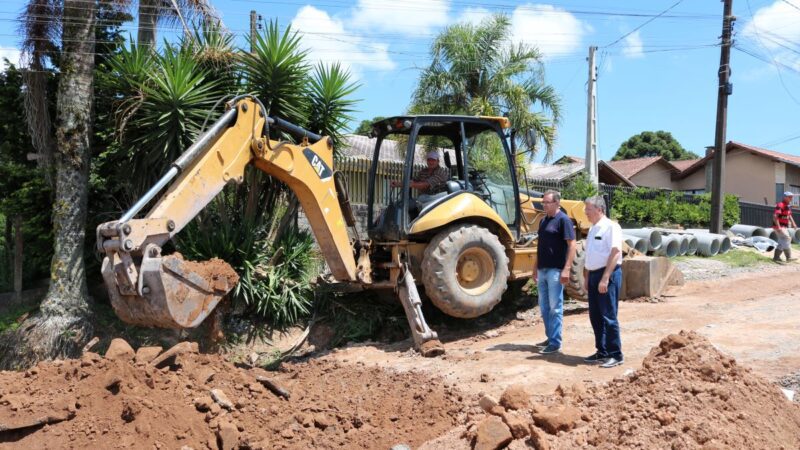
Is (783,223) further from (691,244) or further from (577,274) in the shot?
(577,274)

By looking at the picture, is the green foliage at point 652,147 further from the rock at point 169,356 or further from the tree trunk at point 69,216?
the rock at point 169,356

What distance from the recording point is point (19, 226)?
10.8 m

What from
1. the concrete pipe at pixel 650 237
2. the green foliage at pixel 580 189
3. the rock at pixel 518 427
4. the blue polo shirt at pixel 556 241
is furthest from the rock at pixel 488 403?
the green foliage at pixel 580 189

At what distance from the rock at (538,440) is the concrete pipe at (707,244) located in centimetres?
1223

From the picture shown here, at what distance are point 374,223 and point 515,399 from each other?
4.09m

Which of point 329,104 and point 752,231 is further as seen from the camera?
point 752,231

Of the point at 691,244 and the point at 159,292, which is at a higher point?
the point at 159,292

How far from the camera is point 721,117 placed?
17828 mm

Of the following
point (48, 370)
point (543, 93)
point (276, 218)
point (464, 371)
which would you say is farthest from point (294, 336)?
point (543, 93)

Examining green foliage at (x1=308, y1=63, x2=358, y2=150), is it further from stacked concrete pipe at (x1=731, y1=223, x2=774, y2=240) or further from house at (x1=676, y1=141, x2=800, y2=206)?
house at (x1=676, y1=141, x2=800, y2=206)

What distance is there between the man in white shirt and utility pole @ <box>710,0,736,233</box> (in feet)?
43.5

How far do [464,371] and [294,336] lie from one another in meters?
3.28

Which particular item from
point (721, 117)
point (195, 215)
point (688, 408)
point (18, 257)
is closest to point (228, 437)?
point (195, 215)

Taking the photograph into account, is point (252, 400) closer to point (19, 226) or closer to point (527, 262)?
point (527, 262)
